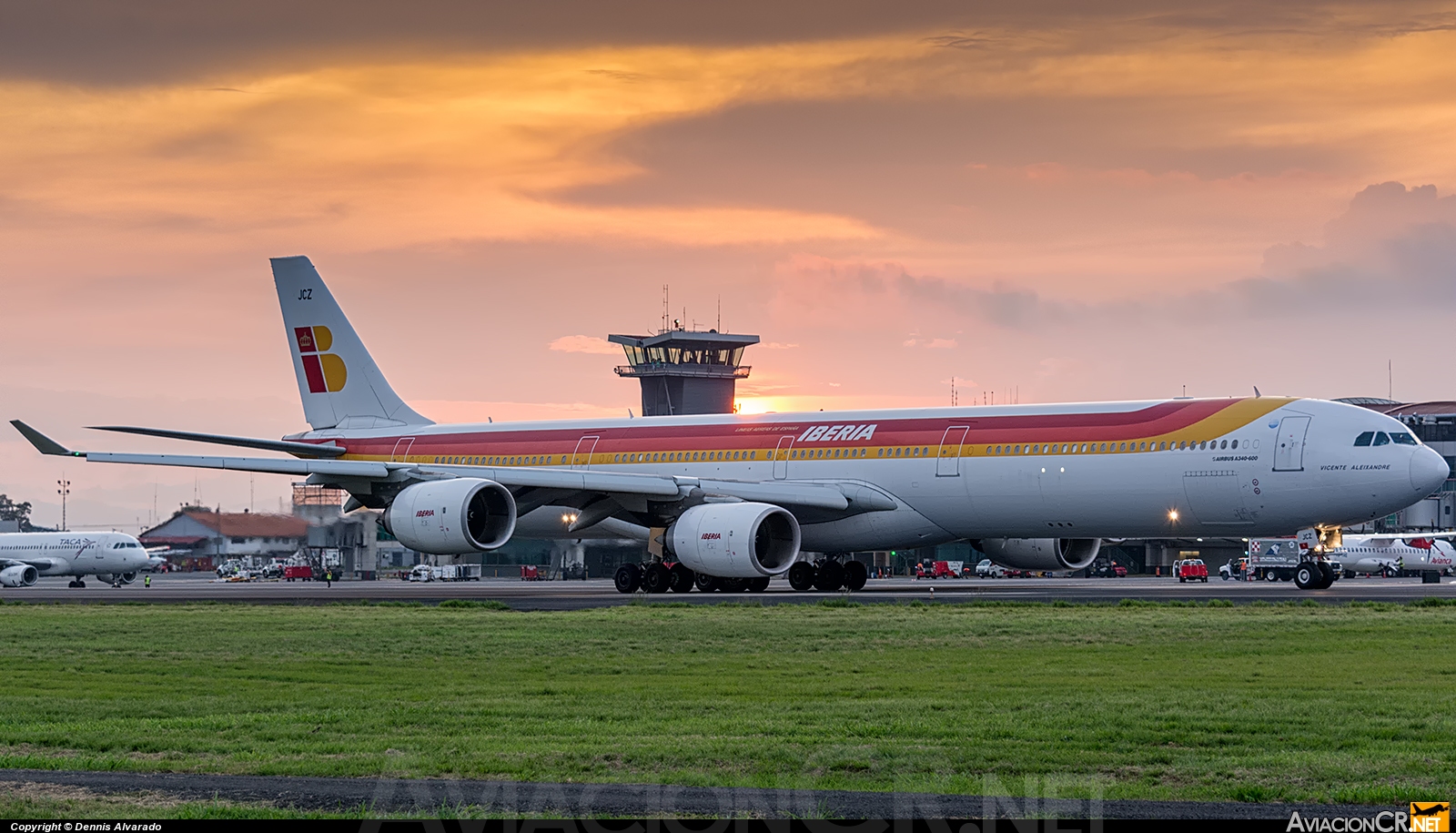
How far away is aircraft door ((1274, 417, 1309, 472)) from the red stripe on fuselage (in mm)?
1883

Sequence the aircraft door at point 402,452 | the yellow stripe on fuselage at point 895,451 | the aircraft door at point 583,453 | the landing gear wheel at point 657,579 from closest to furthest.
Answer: the yellow stripe on fuselage at point 895,451 < the landing gear wheel at point 657,579 < the aircraft door at point 583,453 < the aircraft door at point 402,452

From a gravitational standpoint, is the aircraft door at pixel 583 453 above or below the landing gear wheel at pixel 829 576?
above

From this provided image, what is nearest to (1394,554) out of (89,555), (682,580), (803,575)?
(803,575)

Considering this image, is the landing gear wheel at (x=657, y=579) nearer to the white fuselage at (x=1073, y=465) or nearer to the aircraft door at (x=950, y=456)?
the white fuselage at (x=1073, y=465)

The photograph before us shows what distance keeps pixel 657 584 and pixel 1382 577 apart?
5643cm

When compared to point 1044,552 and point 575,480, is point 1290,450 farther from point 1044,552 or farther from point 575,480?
point 575,480

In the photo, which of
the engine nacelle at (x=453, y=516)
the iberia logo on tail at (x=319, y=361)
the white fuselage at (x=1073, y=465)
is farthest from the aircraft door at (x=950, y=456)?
the iberia logo on tail at (x=319, y=361)

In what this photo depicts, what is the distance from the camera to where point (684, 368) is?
124688 millimetres

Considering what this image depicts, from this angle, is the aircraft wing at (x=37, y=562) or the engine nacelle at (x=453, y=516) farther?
the aircraft wing at (x=37, y=562)

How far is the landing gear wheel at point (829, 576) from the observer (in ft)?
148

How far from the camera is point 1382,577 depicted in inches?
3428

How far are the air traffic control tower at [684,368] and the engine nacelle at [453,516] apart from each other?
80.4 metres

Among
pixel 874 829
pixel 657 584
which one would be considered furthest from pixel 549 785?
pixel 657 584

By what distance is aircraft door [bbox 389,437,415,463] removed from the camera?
51.5 m
